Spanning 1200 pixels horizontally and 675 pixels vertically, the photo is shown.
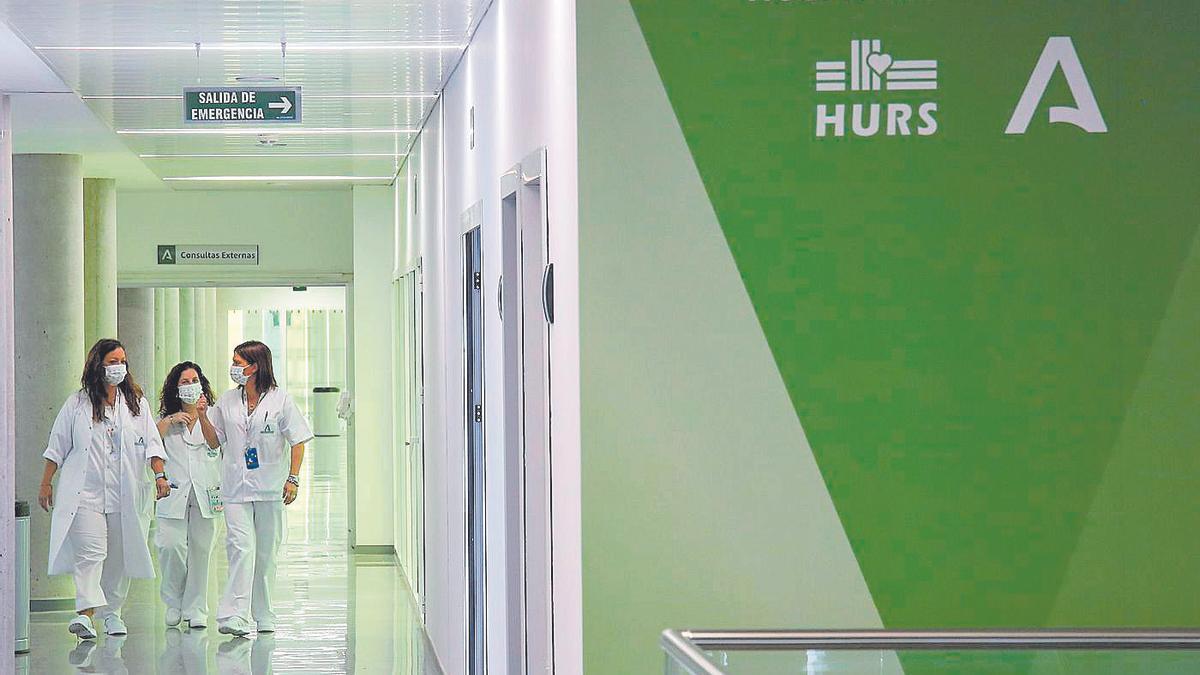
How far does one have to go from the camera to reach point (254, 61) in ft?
27.3

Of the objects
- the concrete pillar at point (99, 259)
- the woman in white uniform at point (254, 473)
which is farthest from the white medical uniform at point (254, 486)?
the concrete pillar at point (99, 259)

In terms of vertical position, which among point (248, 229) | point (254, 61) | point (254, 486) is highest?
point (254, 61)

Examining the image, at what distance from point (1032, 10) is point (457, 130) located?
4.17 meters

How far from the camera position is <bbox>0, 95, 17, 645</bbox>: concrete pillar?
8.99m

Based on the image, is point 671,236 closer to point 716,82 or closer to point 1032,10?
point 716,82

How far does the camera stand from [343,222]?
51.6 feet

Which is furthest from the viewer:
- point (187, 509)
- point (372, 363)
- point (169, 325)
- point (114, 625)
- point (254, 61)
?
point (169, 325)

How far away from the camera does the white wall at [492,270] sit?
455 centimetres

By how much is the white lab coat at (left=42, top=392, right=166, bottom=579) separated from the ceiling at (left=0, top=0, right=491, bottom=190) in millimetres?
2019

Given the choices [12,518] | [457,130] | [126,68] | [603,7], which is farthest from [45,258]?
[603,7]

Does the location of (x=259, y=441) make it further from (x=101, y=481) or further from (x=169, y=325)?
(x=169, y=325)

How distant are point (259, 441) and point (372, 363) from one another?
4.62 m

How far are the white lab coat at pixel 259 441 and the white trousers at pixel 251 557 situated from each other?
0.35 ft

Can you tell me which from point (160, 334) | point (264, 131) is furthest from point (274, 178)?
point (160, 334)
